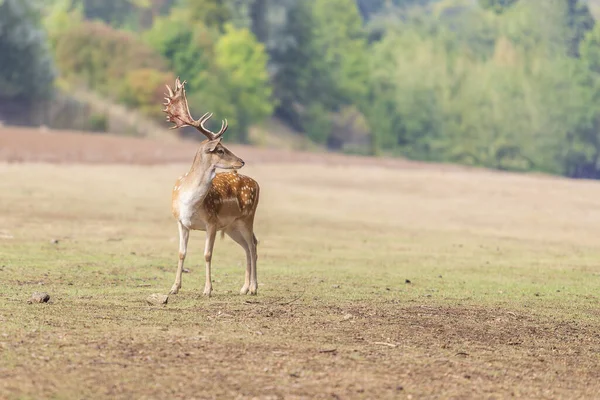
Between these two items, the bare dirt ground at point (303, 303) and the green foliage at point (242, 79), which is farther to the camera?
the green foliage at point (242, 79)

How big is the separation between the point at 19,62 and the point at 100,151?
3555 centimetres

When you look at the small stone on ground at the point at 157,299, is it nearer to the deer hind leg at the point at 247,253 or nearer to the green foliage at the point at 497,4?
the deer hind leg at the point at 247,253

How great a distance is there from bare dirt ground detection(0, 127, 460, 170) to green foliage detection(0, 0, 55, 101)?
23.9m

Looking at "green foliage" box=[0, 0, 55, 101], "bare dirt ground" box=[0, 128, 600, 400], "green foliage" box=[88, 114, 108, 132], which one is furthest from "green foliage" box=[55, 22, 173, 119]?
"bare dirt ground" box=[0, 128, 600, 400]

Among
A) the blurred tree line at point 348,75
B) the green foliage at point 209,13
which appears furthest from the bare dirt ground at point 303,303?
the green foliage at point 209,13

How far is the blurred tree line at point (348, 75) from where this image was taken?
349 feet

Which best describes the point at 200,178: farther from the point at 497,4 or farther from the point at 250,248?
the point at 497,4

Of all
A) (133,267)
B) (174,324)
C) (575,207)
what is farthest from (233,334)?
(575,207)

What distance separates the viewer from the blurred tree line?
10638cm

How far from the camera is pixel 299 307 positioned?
17.3m

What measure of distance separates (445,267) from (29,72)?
7210 cm

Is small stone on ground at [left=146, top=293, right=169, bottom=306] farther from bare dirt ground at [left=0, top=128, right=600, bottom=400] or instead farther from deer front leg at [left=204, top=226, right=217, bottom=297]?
deer front leg at [left=204, top=226, right=217, bottom=297]

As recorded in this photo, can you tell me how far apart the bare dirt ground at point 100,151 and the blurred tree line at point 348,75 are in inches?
1069

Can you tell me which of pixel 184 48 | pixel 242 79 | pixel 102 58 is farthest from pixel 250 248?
pixel 242 79
